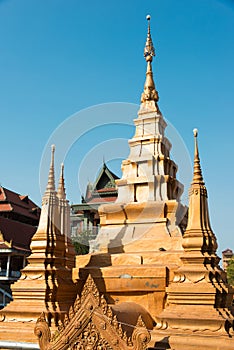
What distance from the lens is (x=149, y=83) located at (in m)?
14.6

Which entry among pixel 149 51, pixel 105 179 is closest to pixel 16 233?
pixel 105 179

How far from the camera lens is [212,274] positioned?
934 centimetres

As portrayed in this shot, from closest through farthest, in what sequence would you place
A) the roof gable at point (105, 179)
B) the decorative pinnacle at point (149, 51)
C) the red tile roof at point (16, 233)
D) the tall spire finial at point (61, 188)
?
the tall spire finial at point (61, 188), the decorative pinnacle at point (149, 51), the red tile roof at point (16, 233), the roof gable at point (105, 179)

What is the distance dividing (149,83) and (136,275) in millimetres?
7010

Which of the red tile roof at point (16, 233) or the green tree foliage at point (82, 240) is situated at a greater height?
the red tile roof at point (16, 233)

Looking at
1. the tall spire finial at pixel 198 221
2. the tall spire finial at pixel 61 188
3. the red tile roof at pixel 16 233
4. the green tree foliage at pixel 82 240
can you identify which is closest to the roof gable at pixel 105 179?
the green tree foliage at pixel 82 240

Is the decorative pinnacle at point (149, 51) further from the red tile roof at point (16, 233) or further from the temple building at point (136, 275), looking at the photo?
the red tile roof at point (16, 233)

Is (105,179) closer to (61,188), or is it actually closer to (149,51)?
(149,51)

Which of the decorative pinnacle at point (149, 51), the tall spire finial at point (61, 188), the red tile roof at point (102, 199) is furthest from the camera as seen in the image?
the red tile roof at point (102, 199)

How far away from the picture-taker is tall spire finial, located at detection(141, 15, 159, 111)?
568 inches

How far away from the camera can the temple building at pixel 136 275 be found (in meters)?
7.59

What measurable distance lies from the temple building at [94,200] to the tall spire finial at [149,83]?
1152cm

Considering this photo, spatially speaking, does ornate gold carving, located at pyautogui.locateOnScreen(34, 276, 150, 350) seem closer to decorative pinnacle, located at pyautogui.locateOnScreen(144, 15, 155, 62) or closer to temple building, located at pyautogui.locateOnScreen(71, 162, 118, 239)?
decorative pinnacle, located at pyautogui.locateOnScreen(144, 15, 155, 62)

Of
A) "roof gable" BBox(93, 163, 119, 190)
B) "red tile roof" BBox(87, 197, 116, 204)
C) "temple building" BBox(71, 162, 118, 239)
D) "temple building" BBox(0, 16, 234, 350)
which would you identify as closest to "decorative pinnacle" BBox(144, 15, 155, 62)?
"temple building" BBox(0, 16, 234, 350)
